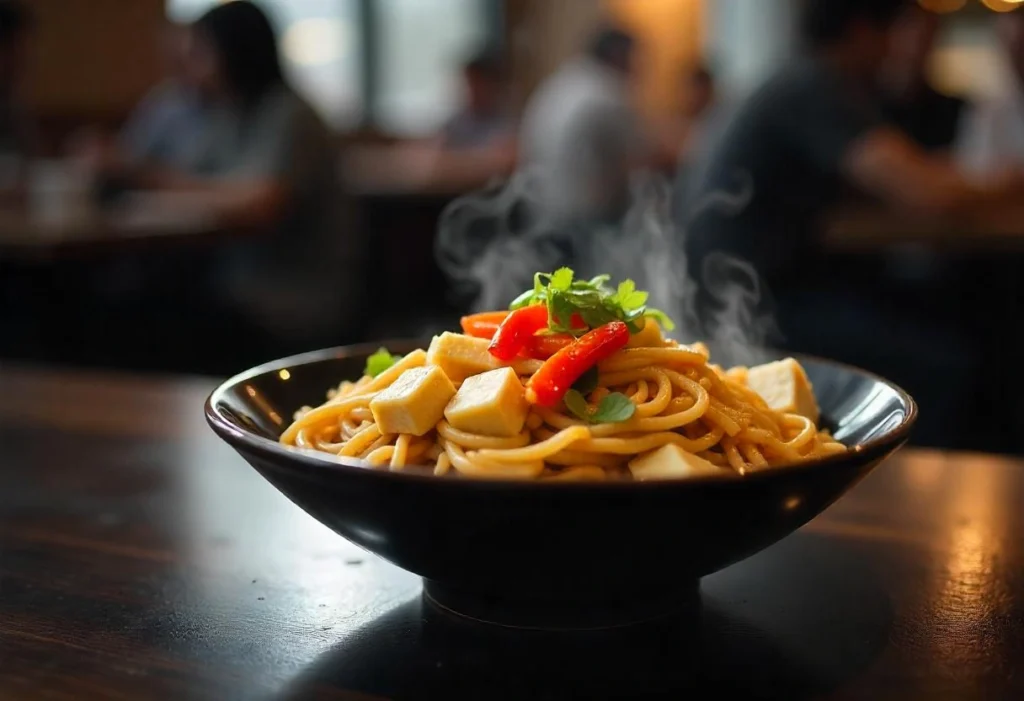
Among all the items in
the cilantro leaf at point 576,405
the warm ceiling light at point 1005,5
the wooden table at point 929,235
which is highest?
the warm ceiling light at point 1005,5

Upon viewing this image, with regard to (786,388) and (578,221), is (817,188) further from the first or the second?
(786,388)

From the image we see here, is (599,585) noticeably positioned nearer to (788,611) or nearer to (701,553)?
(701,553)

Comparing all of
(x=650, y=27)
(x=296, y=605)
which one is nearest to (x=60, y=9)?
(x=650, y=27)

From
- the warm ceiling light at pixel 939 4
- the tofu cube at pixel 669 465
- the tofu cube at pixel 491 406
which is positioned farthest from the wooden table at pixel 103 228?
the warm ceiling light at pixel 939 4

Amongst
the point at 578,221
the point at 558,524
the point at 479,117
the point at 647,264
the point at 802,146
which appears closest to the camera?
the point at 558,524

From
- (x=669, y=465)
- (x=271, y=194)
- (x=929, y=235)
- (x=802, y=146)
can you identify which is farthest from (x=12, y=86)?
(x=669, y=465)

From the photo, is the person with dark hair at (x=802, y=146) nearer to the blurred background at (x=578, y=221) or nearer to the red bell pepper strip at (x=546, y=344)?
the blurred background at (x=578, y=221)

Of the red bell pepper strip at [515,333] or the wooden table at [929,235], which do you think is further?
the wooden table at [929,235]
